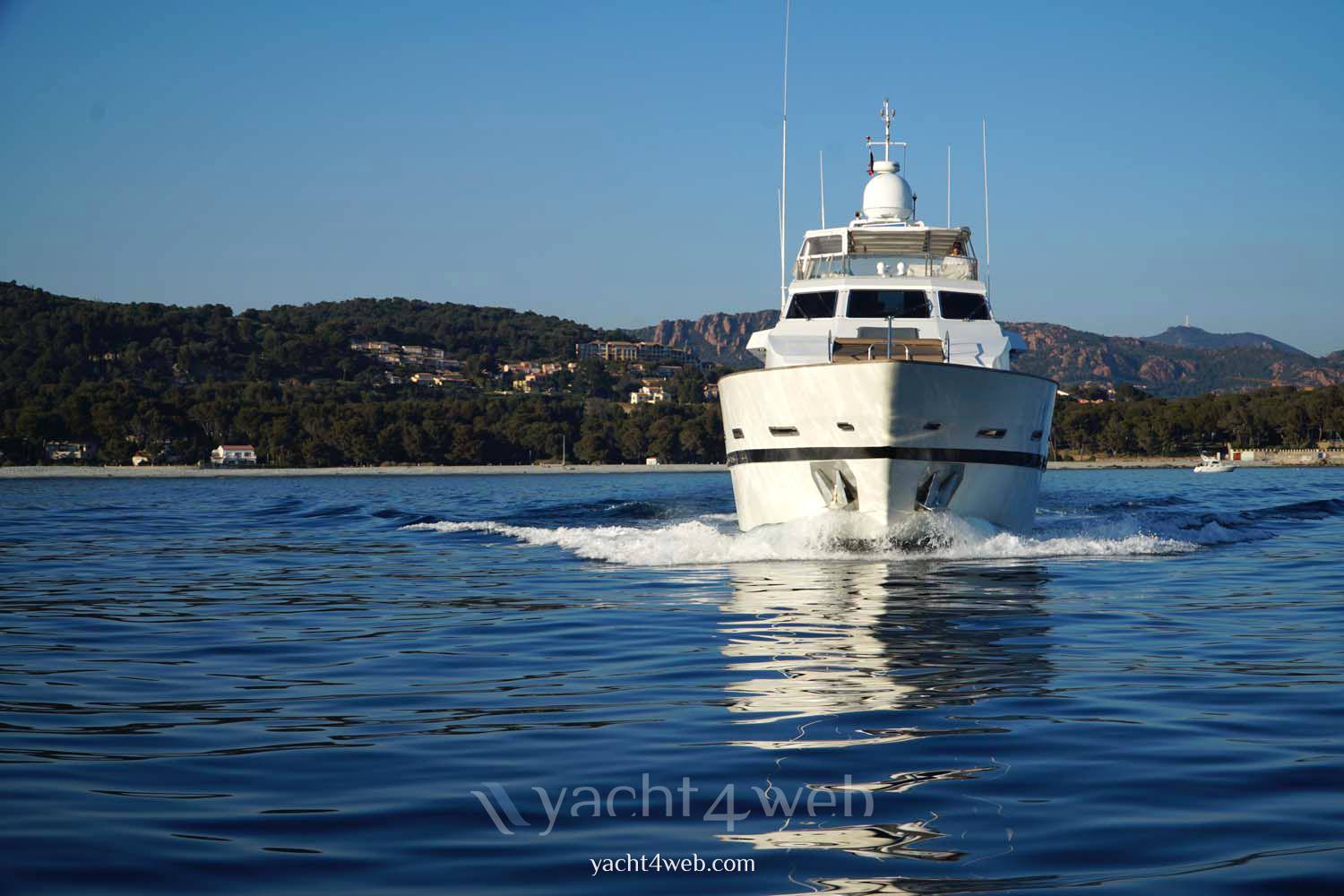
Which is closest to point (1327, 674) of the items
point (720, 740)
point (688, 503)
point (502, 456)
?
point (720, 740)

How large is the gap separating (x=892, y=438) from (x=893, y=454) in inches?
8.6

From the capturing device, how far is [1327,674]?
26.0ft

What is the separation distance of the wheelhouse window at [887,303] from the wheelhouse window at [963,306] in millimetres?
325

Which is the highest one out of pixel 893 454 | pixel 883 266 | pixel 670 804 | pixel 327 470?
pixel 883 266

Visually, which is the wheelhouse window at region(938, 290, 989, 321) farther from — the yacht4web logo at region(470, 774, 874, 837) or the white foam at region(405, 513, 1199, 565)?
the yacht4web logo at region(470, 774, 874, 837)

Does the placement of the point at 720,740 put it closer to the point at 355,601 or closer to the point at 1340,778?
the point at 1340,778

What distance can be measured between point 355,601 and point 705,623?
434 cm

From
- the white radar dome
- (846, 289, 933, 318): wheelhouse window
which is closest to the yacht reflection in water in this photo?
(846, 289, 933, 318): wheelhouse window

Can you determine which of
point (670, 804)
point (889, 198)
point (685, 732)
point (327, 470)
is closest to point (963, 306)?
point (889, 198)

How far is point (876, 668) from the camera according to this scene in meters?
8.28

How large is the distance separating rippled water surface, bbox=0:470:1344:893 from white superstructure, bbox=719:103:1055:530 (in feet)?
6.19

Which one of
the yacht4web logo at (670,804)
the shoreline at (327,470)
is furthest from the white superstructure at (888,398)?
the shoreline at (327,470)

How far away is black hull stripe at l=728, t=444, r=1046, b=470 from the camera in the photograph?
53.1 feet

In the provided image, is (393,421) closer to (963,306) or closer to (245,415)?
(245,415)
